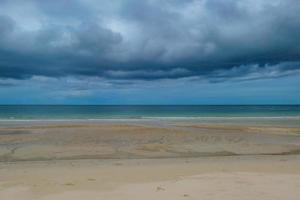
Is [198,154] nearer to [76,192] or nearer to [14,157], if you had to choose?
[14,157]

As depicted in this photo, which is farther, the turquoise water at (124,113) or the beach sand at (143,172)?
the turquoise water at (124,113)

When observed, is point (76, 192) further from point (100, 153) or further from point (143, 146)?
point (143, 146)

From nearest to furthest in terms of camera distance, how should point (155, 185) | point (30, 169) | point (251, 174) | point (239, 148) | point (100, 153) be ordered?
point (155, 185) < point (251, 174) < point (30, 169) < point (100, 153) < point (239, 148)

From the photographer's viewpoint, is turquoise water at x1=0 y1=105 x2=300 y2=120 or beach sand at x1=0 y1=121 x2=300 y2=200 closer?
beach sand at x1=0 y1=121 x2=300 y2=200

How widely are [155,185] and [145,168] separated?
2.81 meters

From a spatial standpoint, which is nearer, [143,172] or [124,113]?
[143,172]

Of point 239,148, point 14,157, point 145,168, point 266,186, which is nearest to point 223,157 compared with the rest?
point 239,148

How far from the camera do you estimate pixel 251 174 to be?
8.91 metres

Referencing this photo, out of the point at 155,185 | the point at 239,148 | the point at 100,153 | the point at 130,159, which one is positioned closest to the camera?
the point at 155,185

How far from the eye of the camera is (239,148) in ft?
53.0

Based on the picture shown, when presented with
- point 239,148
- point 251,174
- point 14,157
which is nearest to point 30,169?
point 14,157

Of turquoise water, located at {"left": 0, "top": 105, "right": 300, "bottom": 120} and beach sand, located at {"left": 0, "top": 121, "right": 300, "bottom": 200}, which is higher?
turquoise water, located at {"left": 0, "top": 105, "right": 300, "bottom": 120}

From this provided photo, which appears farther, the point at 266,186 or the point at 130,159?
the point at 130,159

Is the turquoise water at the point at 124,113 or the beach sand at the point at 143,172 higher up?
the turquoise water at the point at 124,113
